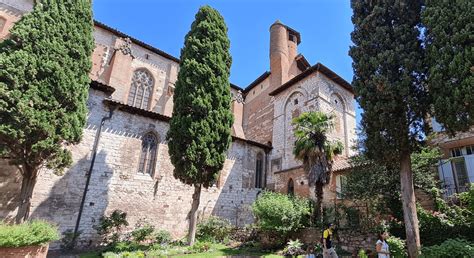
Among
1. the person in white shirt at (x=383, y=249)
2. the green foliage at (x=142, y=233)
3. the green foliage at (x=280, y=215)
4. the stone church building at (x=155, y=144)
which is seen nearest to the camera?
the person in white shirt at (x=383, y=249)

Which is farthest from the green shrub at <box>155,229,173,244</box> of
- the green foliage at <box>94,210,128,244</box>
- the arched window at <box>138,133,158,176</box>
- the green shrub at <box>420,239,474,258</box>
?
the green shrub at <box>420,239,474,258</box>

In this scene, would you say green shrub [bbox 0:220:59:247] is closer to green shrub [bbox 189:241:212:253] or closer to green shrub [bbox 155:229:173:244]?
green shrub [bbox 189:241:212:253]

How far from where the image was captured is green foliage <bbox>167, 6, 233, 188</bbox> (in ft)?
41.4

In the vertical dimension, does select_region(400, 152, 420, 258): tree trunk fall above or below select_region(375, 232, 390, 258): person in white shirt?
above

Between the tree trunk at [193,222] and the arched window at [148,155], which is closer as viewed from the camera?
the tree trunk at [193,222]

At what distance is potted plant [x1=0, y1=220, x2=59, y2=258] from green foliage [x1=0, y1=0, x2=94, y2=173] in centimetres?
300

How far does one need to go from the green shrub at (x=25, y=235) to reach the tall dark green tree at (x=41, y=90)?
7.06ft

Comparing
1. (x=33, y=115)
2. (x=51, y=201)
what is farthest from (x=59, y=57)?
(x=51, y=201)

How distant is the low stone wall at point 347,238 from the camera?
1044 centimetres

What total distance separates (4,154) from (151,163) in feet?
24.7

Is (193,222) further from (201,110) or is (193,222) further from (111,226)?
(201,110)

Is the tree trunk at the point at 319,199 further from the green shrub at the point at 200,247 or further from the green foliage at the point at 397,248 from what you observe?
the green shrub at the point at 200,247

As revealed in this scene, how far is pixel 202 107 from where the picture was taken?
42.8 ft

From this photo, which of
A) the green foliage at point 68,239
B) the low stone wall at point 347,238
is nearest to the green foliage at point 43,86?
the green foliage at point 68,239
